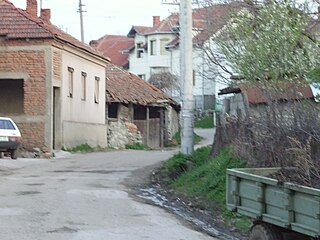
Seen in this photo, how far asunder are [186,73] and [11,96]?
13.6 m

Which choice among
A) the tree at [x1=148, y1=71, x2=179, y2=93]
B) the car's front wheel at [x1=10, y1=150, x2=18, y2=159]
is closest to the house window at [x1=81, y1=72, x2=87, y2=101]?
the car's front wheel at [x1=10, y1=150, x2=18, y2=159]

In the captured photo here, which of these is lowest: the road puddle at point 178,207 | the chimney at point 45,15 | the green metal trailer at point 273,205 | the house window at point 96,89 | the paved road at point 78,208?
the road puddle at point 178,207

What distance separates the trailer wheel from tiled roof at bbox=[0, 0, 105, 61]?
23.4 metres

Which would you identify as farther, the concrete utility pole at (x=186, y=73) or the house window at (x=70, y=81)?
the house window at (x=70, y=81)

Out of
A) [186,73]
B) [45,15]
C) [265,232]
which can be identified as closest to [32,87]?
[45,15]

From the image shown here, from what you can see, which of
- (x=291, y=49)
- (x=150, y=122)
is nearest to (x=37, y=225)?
(x=291, y=49)

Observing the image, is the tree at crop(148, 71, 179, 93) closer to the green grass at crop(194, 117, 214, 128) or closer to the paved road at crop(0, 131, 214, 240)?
the green grass at crop(194, 117, 214, 128)

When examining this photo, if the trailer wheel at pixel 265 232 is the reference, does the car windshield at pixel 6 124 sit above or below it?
above

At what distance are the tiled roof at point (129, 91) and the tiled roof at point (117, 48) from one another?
107 feet

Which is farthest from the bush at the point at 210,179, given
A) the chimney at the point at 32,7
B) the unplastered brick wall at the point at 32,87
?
the chimney at the point at 32,7

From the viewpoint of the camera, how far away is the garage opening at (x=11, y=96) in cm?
3494

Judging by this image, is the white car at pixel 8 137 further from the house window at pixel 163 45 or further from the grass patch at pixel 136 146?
the house window at pixel 163 45

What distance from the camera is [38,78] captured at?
32.6 meters

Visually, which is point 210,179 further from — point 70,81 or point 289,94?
point 70,81
